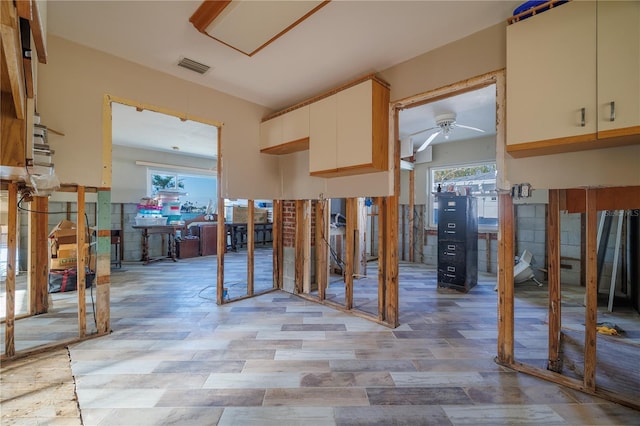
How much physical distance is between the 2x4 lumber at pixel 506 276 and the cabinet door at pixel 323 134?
148 centimetres

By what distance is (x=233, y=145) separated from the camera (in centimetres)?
339

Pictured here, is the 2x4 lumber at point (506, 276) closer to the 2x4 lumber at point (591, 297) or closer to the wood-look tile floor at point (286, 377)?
the wood-look tile floor at point (286, 377)

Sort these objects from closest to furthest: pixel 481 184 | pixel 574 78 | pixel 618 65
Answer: pixel 618 65 < pixel 574 78 < pixel 481 184

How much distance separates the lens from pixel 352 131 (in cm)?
262

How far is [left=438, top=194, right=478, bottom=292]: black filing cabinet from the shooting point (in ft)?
13.2

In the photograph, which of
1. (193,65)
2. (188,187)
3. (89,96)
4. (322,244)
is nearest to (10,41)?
(89,96)

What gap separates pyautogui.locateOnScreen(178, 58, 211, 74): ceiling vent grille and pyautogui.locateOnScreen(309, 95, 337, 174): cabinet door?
44.1 inches

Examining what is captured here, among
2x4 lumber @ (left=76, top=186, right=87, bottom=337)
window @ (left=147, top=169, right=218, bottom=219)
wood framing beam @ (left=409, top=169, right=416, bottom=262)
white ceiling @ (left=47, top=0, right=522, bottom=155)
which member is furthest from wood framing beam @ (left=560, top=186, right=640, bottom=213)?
window @ (left=147, top=169, right=218, bottom=219)

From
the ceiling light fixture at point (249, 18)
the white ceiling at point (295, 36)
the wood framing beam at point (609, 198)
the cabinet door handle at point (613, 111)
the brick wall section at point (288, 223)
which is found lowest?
the brick wall section at point (288, 223)

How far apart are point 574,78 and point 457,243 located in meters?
2.98

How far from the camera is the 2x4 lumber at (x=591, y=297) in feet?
5.51

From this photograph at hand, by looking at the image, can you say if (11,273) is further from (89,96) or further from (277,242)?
(277,242)

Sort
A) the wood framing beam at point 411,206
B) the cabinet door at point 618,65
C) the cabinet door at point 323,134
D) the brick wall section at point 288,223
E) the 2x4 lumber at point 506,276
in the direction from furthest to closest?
the wood framing beam at point 411,206 → the brick wall section at point 288,223 → the cabinet door at point 323,134 → the 2x4 lumber at point 506,276 → the cabinet door at point 618,65

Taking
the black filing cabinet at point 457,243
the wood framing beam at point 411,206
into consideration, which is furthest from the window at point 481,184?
the black filing cabinet at point 457,243
